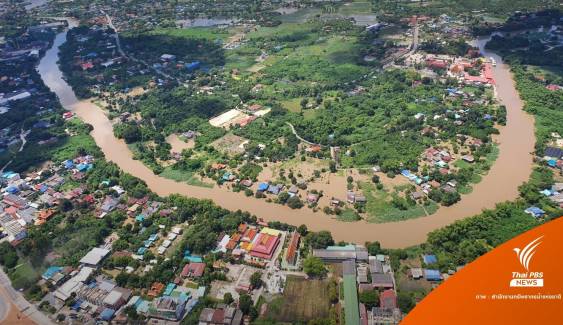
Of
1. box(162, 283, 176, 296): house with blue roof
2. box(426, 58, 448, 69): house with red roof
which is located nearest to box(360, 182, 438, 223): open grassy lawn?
box(162, 283, 176, 296): house with blue roof

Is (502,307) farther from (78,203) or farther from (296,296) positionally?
(78,203)

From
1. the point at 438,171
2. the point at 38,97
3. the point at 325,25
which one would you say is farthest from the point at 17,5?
the point at 438,171

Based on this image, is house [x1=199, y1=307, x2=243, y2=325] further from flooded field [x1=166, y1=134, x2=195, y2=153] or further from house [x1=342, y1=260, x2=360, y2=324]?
flooded field [x1=166, y1=134, x2=195, y2=153]

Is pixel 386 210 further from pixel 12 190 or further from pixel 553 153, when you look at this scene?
pixel 12 190

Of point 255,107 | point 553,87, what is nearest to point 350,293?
Answer: point 255,107

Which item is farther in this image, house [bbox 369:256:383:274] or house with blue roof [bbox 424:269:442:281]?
house [bbox 369:256:383:274]

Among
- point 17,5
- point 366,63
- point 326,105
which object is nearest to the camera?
point 326,105
